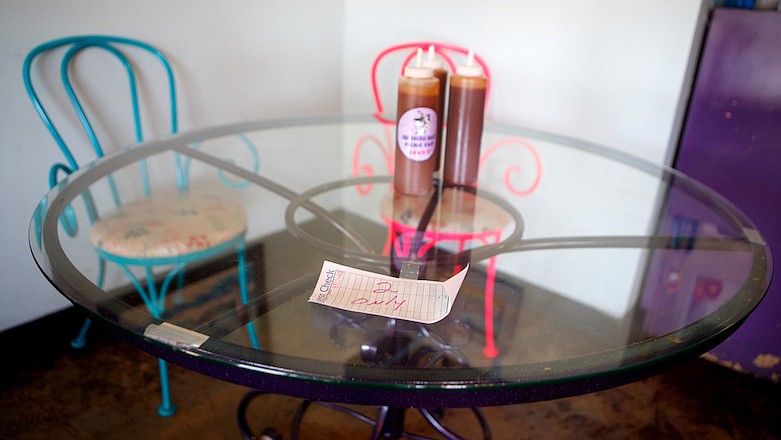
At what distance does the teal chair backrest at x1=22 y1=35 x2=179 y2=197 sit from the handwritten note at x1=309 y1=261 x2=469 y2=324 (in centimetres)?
Result: 70

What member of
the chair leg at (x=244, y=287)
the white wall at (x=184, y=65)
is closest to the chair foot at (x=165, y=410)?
the white wall at (x=184, y=65)

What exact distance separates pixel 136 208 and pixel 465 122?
0.79m

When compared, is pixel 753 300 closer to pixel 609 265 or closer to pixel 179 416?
pixel 609 265

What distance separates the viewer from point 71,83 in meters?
1.77

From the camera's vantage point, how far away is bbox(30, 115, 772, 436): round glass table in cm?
73

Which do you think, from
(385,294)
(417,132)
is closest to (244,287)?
(385,294)

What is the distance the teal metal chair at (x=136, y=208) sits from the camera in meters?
0.99

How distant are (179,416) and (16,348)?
66 cm

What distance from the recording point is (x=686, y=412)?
1827mm

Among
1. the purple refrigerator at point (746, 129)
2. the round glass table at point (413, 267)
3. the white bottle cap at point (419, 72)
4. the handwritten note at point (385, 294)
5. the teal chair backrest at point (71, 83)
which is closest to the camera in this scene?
the round glass table at point (413, 267)

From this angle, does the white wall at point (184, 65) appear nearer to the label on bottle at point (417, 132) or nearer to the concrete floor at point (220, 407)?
the concrete floor at point (220, 407)

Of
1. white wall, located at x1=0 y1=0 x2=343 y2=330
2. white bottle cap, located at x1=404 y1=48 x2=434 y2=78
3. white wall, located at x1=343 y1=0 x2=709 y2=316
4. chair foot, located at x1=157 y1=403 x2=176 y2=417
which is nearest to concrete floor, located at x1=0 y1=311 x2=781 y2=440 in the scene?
chair foot, located at x1=157 y1=403 x2=176 y2=417

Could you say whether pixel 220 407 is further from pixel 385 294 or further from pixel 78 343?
pixel 385 294

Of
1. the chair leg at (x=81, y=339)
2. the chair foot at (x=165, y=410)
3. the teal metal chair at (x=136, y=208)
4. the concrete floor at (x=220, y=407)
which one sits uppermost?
the teal metal chair at (x=136, y=208)
